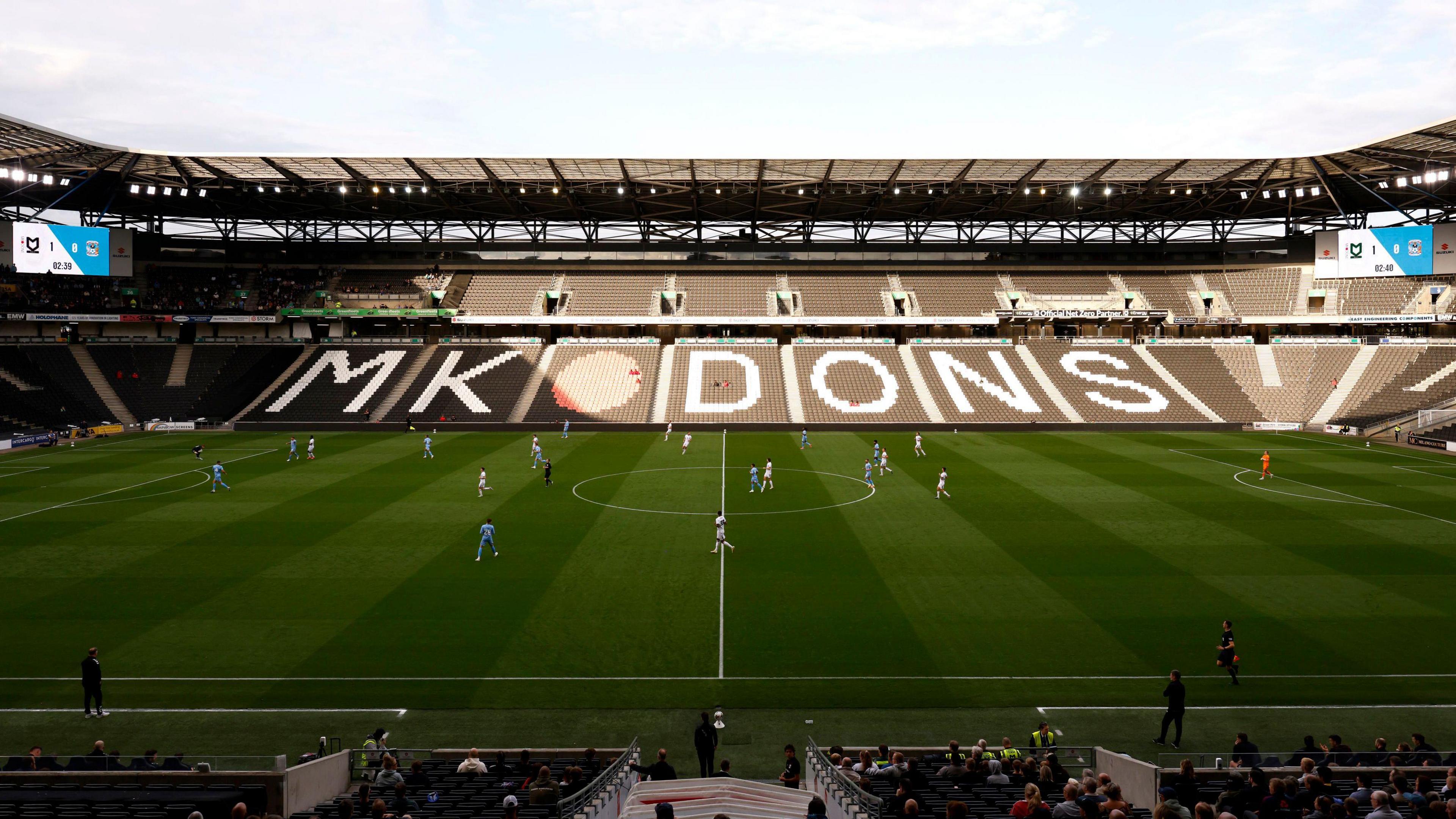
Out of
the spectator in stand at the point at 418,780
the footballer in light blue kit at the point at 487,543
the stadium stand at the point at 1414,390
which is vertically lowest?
the spectator in stand at the point at 418,780

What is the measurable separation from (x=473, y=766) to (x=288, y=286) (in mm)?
65875

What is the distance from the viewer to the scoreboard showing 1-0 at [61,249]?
50.3 metres

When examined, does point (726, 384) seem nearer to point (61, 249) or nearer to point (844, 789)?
point (61, 249)

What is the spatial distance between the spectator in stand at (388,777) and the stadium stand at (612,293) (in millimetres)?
56200

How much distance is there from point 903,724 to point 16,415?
57.1 metres

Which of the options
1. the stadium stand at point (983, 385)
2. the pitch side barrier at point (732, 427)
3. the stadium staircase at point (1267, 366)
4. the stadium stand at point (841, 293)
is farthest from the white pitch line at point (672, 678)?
the stadium stand at point (841, 293)

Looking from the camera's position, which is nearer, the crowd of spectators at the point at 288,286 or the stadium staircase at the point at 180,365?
the stadium staircase at the point at 180,365

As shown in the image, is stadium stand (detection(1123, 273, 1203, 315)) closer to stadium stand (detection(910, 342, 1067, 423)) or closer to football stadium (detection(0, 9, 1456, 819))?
→ football stadium (detection(0, 9, 1456, 819))

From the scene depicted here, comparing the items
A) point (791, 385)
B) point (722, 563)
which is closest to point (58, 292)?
point (791, 385)

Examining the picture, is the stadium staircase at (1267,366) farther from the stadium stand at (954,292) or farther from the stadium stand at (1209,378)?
the stadium stand at (954,292)

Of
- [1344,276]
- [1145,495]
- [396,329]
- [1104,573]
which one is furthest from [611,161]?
[1344,276]

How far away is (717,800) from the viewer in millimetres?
9922

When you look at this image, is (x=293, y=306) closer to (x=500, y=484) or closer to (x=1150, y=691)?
(x=500, y=484)

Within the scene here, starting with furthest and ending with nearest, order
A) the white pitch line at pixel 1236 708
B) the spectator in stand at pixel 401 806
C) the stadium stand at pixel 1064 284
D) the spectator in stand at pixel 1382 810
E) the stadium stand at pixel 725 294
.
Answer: the stadium stand at pixel 1064 284 → the stadium stand at pixel 725 294 → the white pitch line at pixel 1236 708 → the spectator in stand at pixel 401 806 → the spectator in stand at pixel 1382 810
